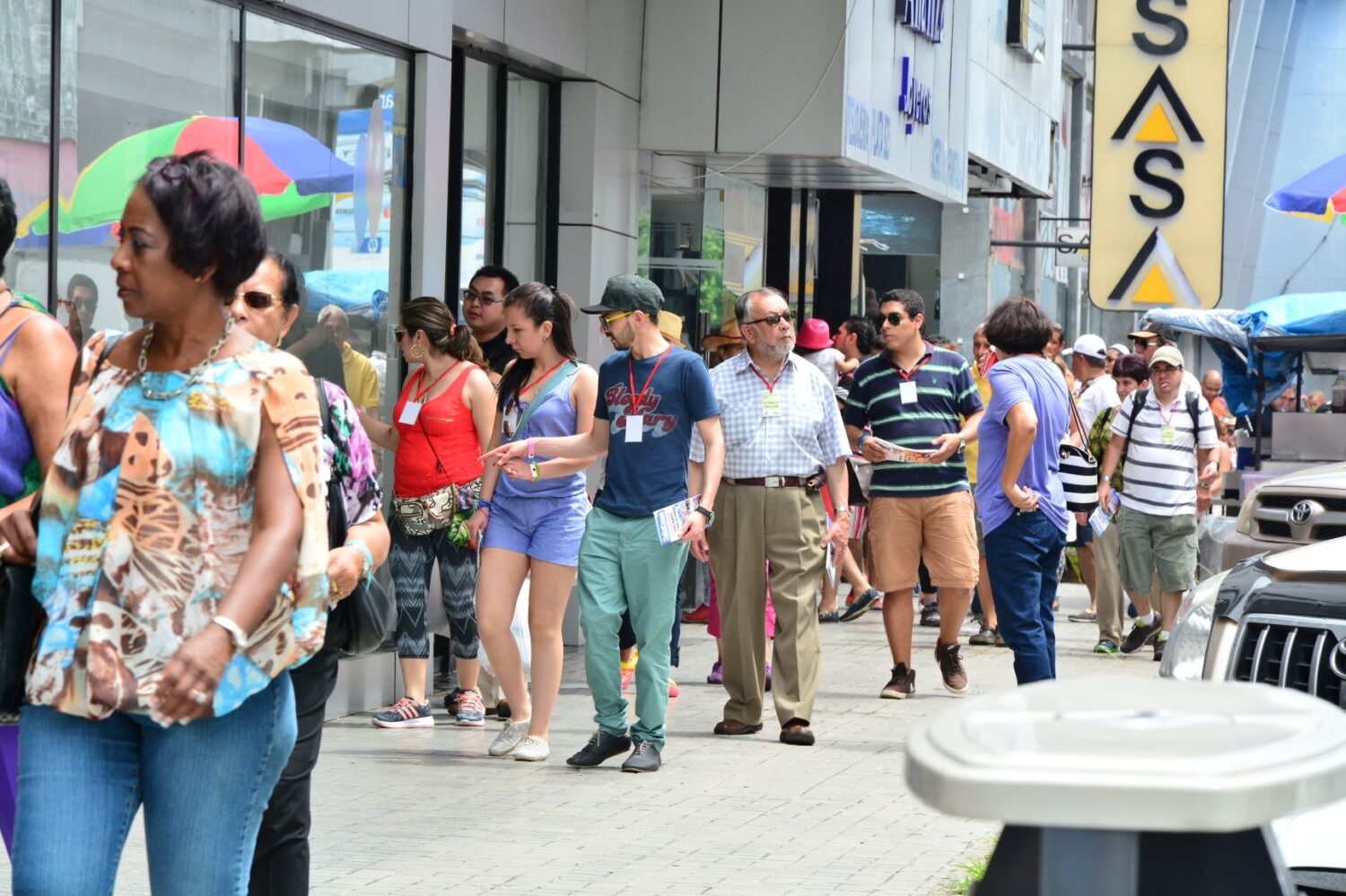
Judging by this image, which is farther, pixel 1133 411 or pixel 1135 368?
pixel 1135 368

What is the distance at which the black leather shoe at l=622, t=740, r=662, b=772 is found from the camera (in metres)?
8.59

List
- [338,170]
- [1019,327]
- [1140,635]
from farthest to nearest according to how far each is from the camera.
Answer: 1. [1140,635]
2. [338,170]
3. [1019,327]

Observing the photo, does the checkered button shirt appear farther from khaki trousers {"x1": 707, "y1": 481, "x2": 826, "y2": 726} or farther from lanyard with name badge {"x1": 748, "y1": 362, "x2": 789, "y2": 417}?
khaki trousers {"x1": 707, "y1": 481, "x2": 826, "y2": 726}

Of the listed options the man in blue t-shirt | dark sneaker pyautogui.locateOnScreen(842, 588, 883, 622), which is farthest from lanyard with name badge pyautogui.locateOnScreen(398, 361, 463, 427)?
dark sneaker pyautogui.locateOnScreen(842, 588, 883, 622)

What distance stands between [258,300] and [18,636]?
1349mm

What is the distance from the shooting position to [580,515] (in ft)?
28.8

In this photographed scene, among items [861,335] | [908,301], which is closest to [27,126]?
[908,301]

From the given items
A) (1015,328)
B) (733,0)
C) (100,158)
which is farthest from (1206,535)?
(100,158)

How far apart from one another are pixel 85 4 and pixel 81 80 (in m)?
0.31

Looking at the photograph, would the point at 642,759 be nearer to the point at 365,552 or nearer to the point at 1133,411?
the point at 365,552

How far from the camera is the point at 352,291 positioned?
10.2 meters

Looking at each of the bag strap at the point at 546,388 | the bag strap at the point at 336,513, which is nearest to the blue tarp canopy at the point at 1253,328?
the bag strap at the point at 546,388

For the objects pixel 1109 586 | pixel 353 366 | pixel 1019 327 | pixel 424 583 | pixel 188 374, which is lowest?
pixel 1109 586

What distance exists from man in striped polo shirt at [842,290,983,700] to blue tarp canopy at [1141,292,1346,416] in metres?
9.68
